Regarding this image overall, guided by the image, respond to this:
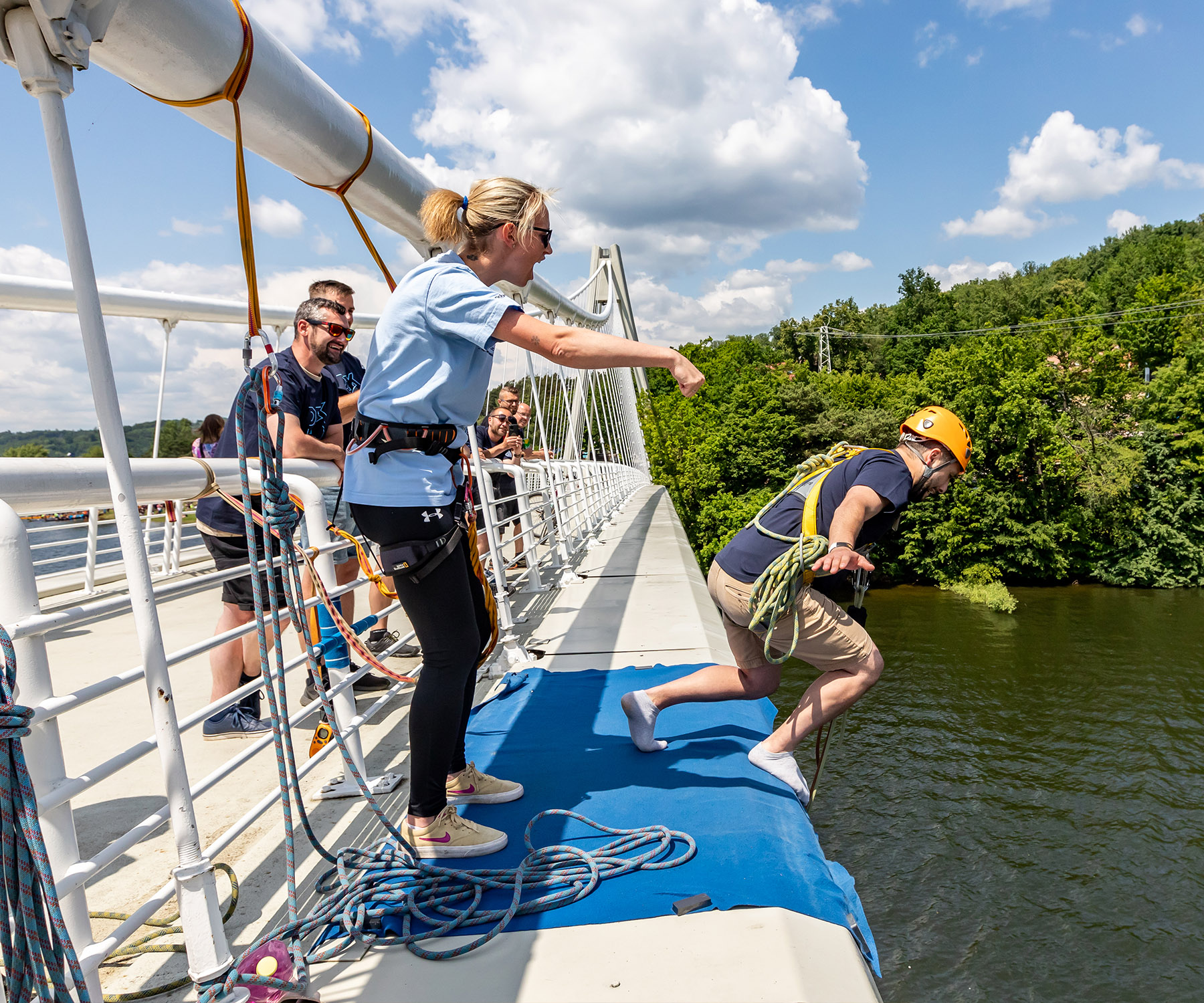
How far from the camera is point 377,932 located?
5.50 ft

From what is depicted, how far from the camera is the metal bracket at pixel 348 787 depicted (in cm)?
229

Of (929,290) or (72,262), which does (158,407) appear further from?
(929,290)

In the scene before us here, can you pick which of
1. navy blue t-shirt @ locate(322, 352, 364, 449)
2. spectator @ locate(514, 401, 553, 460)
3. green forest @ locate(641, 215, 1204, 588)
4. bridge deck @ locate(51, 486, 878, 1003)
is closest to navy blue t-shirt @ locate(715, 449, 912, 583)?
bridge deck @ locate(51, 486, 878, 1003)

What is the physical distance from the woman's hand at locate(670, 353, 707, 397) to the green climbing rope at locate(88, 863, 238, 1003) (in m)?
1.40

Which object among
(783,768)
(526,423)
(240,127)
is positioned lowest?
(783,768)

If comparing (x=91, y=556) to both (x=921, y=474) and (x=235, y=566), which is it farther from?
(x=921, y=474)

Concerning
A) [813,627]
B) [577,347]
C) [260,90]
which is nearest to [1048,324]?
[813,627]

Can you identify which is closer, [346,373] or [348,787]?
[348,787]

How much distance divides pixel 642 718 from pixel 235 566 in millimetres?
1405

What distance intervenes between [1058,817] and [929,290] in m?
60.8

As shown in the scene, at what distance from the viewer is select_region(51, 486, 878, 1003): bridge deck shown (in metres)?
1.47

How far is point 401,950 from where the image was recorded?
163 centimetres

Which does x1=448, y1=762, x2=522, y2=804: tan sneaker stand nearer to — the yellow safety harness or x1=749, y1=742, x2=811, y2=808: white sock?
x1=749, y1=742, x2=811, y2=808: white sock

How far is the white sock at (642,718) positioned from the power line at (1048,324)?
34.4m
